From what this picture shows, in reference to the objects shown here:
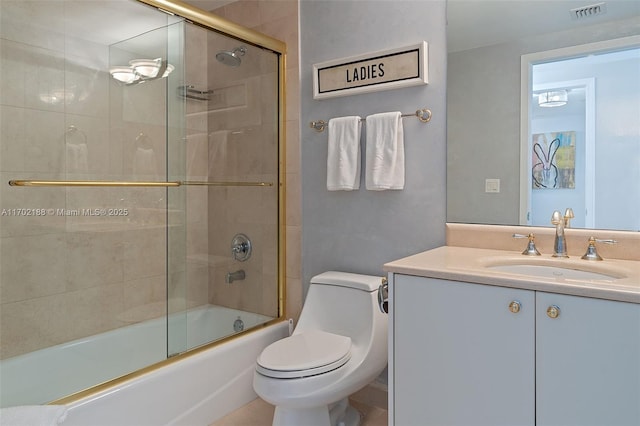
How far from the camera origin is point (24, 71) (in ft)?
5.55

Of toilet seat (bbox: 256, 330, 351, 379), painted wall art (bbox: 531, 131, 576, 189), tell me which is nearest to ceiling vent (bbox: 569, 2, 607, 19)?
painted wall art (bbox: 531, 131, 576, 189)

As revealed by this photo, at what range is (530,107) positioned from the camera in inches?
66.7

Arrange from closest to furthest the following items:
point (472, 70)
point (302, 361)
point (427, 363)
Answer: point (427, 363) → point (302, 361) → point (472, 70)

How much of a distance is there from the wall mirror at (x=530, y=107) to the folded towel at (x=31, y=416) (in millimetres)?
1625

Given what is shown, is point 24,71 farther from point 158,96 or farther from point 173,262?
point 173,262

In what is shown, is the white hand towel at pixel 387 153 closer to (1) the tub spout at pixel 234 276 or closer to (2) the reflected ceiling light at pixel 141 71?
(1) the tub spout at pixel 234 276

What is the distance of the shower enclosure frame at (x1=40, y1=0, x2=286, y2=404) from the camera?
68.0 inches

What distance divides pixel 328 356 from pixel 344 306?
1.23 feet

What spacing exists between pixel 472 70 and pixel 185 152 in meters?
1.36

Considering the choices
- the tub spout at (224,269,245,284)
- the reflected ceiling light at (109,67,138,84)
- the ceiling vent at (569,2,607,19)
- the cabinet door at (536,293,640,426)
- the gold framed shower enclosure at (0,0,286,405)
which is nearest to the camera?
the cabinet door at (536,293,640,426)

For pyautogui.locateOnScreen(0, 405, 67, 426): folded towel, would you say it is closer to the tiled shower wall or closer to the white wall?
the tiled shower wall

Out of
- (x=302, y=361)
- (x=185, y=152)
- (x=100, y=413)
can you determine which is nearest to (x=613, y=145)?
(x=302, y=361)

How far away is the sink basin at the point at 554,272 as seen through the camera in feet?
4.67

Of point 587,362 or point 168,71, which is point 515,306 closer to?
point 587,362
